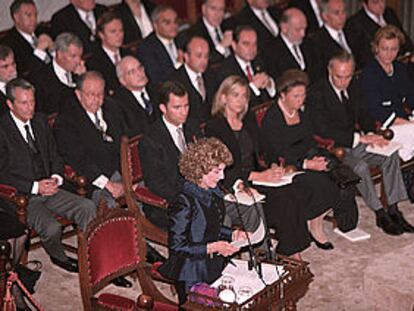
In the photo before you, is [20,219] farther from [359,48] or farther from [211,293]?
[359,48]

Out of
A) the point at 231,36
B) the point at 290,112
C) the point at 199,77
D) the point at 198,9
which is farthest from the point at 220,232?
the point at 198,9

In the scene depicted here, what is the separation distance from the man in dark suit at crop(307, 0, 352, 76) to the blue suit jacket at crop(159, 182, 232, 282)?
13.7 ft

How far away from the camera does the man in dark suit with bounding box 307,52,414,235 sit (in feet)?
27.5

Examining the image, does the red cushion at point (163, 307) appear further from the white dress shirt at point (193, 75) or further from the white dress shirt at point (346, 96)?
the white dress shirt at point (193, 75)

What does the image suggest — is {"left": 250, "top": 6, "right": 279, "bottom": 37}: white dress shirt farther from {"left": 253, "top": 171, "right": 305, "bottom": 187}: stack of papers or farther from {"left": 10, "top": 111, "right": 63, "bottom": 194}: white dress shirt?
{"left": 10, "top": 111, "right": 63, "bottom": 194}: white dress shirt

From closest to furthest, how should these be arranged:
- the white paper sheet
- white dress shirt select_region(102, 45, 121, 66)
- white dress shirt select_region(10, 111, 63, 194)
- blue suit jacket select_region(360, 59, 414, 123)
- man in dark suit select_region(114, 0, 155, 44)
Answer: the white paper sheet
white dress shirt select_region(10, 111, 63, 194)
blue suit jacket select_region(360, 59, 414, 123)
white dress shirt select_region(102, 45, 121, 66)
man in dark suit select_region(114, 0, 155, 44)

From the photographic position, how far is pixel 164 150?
7617 mm

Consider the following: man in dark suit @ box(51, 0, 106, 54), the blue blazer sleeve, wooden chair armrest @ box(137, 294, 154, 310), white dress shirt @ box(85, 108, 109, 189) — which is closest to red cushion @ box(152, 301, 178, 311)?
the blue blazer sleeve

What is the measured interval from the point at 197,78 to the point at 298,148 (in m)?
1.26

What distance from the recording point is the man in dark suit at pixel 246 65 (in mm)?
9164

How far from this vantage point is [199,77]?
9.07m

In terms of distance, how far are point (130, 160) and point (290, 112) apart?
143 centimetres

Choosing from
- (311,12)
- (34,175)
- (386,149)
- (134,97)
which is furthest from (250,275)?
(311,12)

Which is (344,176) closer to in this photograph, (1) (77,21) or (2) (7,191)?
(2) (7,191)
